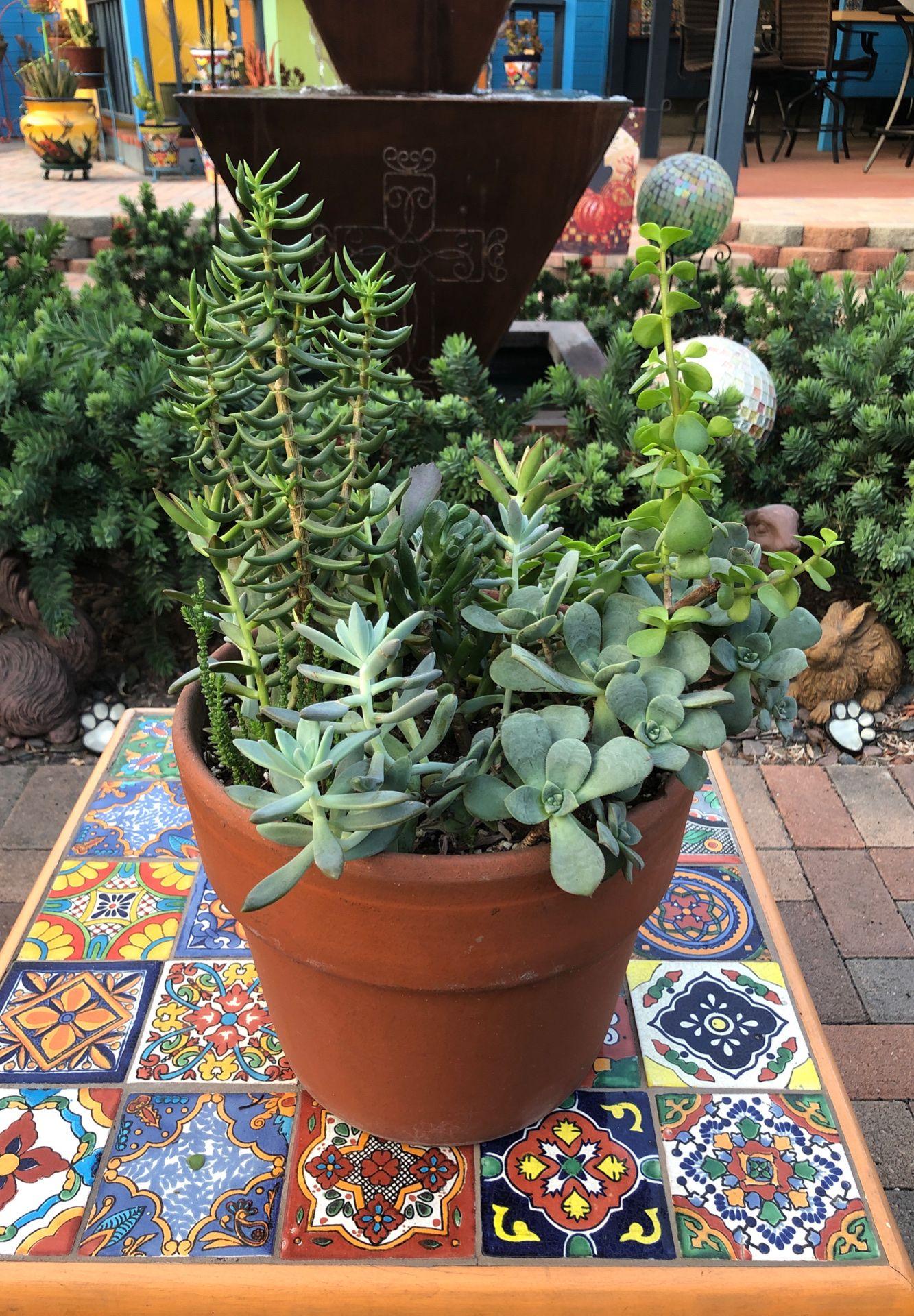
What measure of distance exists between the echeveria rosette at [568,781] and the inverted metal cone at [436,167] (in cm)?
183

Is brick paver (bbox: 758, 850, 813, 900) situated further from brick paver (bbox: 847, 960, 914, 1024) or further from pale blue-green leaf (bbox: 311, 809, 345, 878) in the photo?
pale blue-green leaf (bbox: 311, 809, 345, 878)

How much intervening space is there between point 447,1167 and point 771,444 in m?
1.99

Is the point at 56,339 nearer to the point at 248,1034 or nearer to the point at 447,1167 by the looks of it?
the point at 248,1034

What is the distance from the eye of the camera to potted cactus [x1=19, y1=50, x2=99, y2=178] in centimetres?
633

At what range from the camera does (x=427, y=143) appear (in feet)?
6.89

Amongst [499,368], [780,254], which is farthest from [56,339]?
[780,254]

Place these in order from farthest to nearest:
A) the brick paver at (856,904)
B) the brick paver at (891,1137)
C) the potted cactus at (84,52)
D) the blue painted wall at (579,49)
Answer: the blue painted wall at (579,49) → the potted cactus at (84,52) → the brick paver at (856,904) → the brick paver at (891,1137)

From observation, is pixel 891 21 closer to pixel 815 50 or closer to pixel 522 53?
pixel 815 50

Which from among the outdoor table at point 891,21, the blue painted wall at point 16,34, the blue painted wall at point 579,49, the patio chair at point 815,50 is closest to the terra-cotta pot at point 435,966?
the outdoor table at point 891,21

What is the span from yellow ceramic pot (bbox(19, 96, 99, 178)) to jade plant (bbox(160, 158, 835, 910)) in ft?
21.7

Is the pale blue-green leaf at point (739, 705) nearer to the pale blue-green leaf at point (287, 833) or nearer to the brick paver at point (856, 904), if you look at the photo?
the pale blue-green leaf at point (287, 833)

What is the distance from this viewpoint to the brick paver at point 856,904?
5.78ft

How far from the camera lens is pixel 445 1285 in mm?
621

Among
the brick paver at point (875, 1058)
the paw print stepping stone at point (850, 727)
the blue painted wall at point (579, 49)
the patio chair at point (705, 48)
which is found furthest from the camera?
the blue painted wall at point (579, 49)
